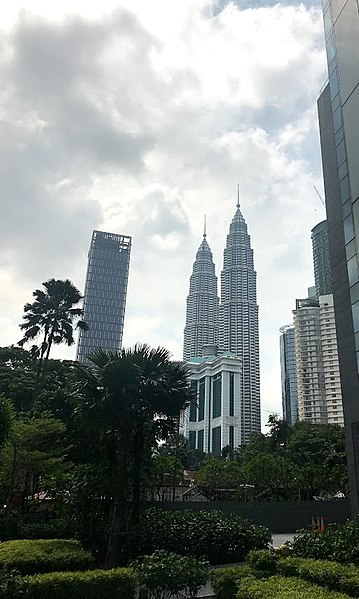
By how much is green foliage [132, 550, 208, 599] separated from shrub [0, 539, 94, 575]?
4.74 ft

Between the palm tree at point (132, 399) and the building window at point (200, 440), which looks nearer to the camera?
the palm tree at point (132, 399)

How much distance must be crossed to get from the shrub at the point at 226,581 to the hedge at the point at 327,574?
675mm

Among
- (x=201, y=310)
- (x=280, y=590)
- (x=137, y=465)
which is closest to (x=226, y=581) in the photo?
(x=280, y=590)

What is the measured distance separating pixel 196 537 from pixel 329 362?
90.7 metres

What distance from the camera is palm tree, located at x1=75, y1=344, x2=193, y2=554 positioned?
10.6 metres

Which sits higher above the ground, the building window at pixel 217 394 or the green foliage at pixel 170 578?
the building window at pixel 217 394

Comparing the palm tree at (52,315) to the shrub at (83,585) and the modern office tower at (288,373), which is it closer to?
the shrub at (83,585)

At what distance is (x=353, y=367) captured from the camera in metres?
15.0

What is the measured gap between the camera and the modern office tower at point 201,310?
130375mm

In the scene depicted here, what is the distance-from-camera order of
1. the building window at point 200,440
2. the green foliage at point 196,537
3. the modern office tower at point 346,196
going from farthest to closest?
1. the building window at point 200,440
2. the modern office tower at point 346,196
3. the green foliage at point 196,537

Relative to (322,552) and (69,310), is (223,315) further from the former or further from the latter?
(322,552)

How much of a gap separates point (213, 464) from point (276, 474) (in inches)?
262

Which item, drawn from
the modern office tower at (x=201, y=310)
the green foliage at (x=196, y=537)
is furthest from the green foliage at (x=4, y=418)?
the modern office tower at (x=201, y=310)

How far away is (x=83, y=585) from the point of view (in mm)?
5969
